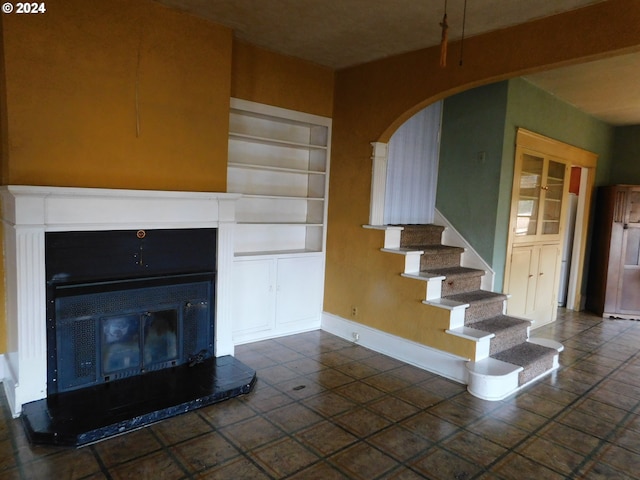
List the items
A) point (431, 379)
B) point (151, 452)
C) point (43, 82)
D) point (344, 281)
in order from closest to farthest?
point (151, 452), point (43, 82), point (431, 379), point (344, 281)

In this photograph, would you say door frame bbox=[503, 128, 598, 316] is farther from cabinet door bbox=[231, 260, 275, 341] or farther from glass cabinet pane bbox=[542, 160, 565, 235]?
cabinet door bbox=[231, 260, 275, 341]

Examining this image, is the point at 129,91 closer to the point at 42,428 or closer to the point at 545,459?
the point at 42,428

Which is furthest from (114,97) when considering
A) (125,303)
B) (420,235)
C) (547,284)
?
(547,284)

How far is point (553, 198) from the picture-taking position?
17.0ft

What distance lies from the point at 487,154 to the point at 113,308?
3.62 metres

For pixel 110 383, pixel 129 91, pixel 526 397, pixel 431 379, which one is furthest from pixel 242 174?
pixel 526 397

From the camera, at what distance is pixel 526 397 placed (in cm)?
333

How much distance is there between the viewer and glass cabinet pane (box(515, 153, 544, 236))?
4.57m

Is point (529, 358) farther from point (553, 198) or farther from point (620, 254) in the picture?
point (620, 254)

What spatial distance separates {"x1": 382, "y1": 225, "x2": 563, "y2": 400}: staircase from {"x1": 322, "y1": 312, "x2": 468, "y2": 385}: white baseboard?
186 mm

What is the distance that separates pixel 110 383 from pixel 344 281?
2390 mm

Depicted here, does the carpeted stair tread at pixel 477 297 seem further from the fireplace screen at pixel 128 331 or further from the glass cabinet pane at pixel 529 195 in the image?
the fireplace screen at pixel 128 331

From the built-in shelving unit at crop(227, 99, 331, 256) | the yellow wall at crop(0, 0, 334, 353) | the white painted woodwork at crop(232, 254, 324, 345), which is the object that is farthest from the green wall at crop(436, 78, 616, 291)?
the yellow wall at crop(0, 0, 334, 353)

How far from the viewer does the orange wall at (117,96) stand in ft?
8.78
